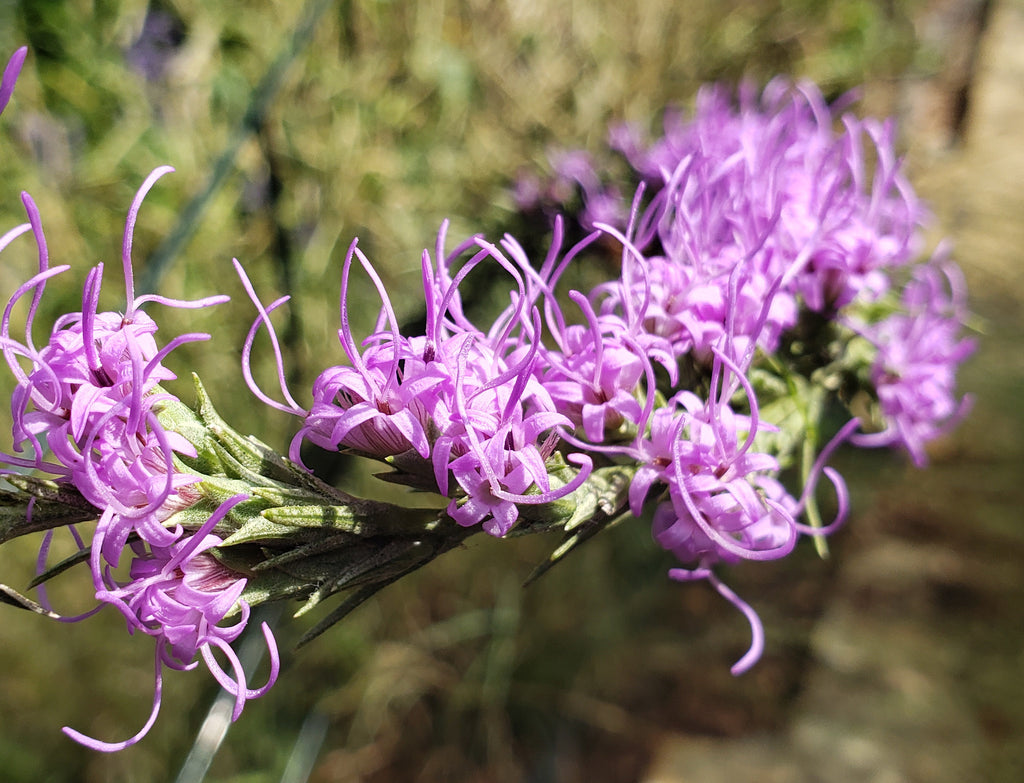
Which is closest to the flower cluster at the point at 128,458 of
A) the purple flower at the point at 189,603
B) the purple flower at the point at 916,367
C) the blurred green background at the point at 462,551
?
the purple flower at the point at 189,603

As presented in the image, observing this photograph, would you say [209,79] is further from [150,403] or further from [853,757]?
[853,757]

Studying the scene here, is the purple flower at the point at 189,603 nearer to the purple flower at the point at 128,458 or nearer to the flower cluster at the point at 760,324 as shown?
the purple flower at the point at 128,458

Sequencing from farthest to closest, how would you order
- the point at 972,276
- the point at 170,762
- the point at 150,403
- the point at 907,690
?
1. the point at 972,276
2. the point at 907,690
3. the point at 170,762
4. the point at 150,403

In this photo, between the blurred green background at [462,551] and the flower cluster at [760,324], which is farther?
the blurred green background at [462,551]

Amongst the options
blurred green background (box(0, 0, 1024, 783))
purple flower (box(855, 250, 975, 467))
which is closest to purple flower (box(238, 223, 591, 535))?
purple flower (box(855, 250, 975, 467))

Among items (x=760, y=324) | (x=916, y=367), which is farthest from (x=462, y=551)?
(x=760, y=324)

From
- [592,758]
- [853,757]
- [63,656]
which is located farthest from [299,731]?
[853,757]

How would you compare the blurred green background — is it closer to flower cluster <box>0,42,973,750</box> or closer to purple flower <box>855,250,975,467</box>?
purple flower <box>855,250,975,467</box>
